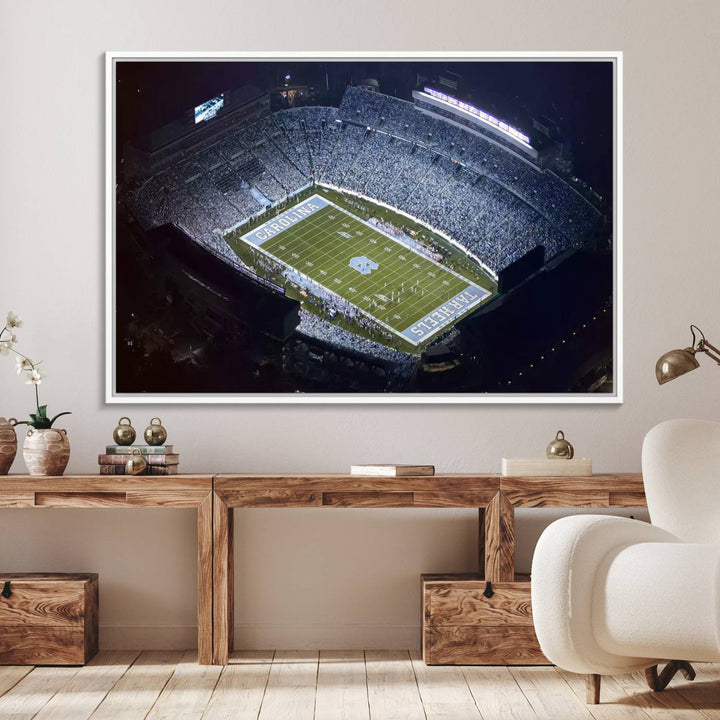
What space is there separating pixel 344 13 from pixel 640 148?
124 centimetres

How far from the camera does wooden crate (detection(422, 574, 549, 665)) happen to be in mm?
3119

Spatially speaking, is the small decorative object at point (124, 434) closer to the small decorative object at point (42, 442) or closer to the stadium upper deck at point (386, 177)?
the small decorative object at point (42, 442)

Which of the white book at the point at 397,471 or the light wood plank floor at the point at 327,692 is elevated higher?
the white book at the point at 397,471

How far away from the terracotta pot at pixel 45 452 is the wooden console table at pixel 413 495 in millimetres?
562

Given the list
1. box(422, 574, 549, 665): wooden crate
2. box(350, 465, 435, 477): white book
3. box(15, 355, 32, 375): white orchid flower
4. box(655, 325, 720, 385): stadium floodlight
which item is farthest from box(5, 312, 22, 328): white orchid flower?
box(655, 325, 720, 385): stadium floodlight

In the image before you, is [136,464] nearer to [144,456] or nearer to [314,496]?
[144,456]

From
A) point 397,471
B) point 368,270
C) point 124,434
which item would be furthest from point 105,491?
point 368,270

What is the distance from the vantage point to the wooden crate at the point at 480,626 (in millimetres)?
3119

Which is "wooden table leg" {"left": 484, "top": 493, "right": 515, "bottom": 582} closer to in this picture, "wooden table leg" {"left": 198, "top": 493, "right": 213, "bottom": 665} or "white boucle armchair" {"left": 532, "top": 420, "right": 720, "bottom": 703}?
"white boucle armchair" {"left": 532, "top": 420, "right": 720, "bottom": 703}

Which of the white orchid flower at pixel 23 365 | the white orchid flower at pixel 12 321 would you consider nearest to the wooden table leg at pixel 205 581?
the white orchid flower at pixel 23 365

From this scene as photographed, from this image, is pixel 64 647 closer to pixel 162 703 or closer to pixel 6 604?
pixel 6 604

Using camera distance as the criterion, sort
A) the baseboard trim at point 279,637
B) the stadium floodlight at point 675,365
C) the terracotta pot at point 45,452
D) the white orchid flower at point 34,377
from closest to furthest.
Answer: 1. the stadium floodlight at point 675,365
2. the terracotta pot at point 45,452
3. the white orchid flower at point 34,377
4. the baseboard trim at point 279,637

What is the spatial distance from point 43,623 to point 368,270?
1.68 m

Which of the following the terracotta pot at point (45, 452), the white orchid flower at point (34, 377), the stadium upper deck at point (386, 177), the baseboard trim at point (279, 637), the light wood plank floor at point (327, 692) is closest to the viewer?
the light wood plank floor at point (327, 692)
